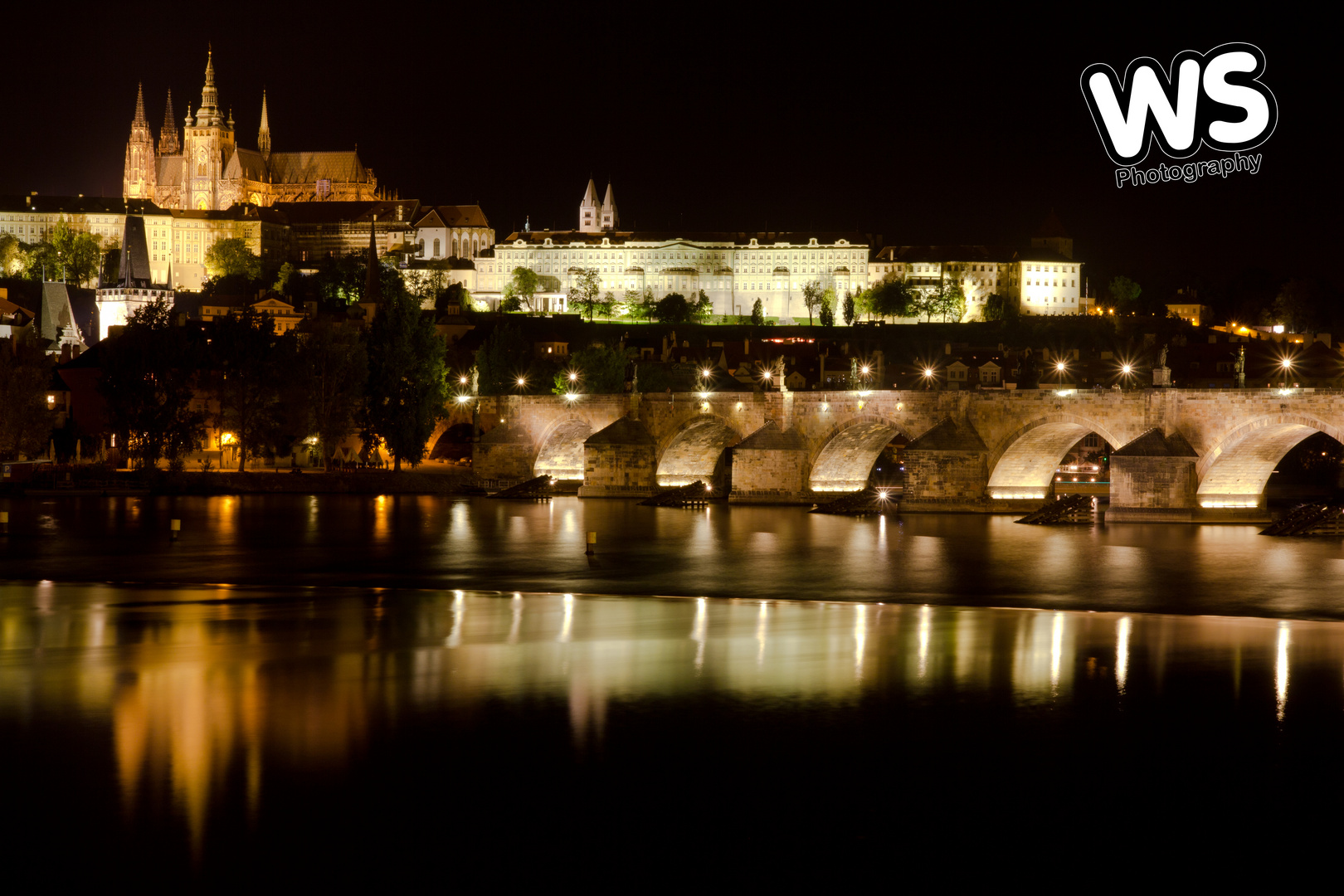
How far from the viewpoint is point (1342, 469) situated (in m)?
55.1

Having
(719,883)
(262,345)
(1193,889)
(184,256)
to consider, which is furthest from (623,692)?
(184,256)

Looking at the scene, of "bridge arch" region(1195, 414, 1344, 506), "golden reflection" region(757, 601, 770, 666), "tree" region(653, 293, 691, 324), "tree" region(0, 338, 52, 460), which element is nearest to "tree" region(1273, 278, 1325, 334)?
"tree" region(653, 293, 691, 324)

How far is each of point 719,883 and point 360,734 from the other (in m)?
5.03

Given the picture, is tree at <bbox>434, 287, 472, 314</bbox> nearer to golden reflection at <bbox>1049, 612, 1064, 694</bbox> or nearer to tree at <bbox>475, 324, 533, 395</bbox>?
tree at <bbox>475, 324, 533, 395</bbox>

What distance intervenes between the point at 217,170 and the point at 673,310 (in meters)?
54.6

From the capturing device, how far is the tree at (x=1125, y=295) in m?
123

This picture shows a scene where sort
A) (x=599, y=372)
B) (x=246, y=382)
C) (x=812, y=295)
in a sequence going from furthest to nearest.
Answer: (x=812, y=295), (x=599, y=372), (x=246, y=382)

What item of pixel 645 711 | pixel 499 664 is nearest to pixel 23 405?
pixel 499 664

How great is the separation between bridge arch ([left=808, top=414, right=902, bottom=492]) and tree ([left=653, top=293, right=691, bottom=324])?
74.6m

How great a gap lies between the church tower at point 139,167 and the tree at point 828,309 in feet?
232

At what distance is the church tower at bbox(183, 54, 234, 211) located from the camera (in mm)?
146125

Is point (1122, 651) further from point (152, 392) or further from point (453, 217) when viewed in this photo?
point (453, 217)

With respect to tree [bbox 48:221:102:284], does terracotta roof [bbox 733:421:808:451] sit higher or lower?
lower

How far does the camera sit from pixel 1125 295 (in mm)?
124000
